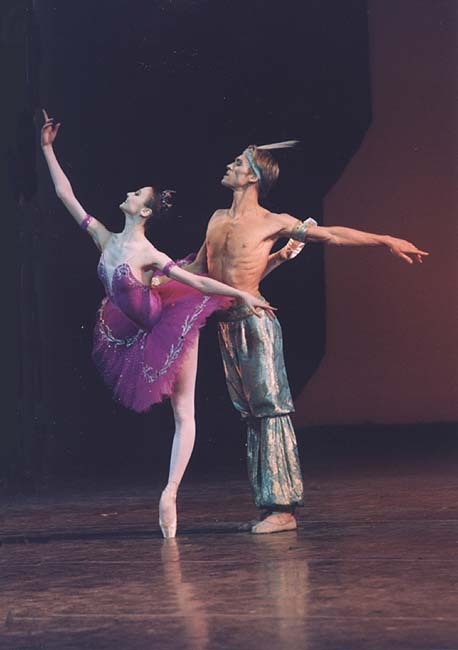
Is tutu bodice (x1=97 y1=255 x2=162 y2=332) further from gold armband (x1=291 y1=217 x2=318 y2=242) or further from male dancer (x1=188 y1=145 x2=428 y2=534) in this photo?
gold armband (x1=291 y1=217 x2=318 y2=242)

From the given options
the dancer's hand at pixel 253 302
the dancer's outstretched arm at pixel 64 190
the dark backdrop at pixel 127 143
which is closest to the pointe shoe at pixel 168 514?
the dancer's hand at pixel 253 302

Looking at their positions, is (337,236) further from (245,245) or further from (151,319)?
(151,319)

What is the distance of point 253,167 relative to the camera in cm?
449

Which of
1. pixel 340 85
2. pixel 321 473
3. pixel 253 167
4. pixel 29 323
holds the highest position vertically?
pixel 340 85

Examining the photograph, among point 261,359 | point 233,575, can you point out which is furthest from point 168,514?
point 233,575

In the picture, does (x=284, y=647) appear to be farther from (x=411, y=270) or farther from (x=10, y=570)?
(x=411, y=270)

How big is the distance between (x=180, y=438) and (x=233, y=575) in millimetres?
886

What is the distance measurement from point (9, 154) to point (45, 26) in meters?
0.73

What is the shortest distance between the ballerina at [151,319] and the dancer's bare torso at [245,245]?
0.27 feet

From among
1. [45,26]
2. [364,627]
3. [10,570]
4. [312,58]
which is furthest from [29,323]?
[364,627]

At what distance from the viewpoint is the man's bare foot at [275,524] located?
14.2 ft

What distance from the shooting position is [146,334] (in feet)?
14.3

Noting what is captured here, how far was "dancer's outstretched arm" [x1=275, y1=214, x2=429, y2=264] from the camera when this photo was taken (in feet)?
14.0

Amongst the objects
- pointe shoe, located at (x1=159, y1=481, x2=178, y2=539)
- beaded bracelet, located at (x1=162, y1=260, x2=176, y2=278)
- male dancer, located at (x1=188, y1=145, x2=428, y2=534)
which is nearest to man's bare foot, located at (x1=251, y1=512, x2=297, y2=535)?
male dancer, located at (x1=188, y1=145, x2=428, y2=534)
